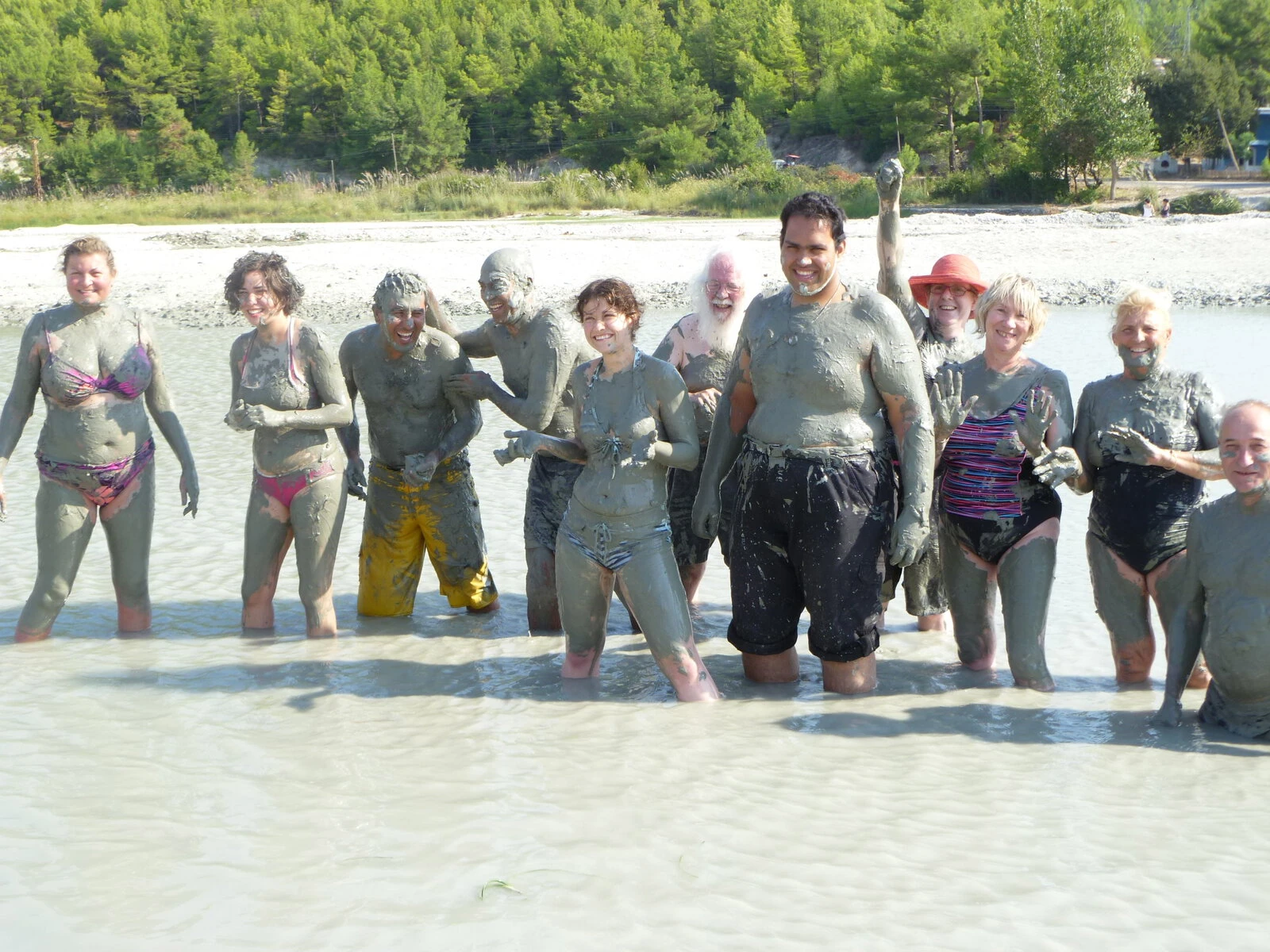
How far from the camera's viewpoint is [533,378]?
5477mm

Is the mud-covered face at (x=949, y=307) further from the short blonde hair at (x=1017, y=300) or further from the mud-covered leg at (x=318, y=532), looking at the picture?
the mud-covered leg at (x=318, y=532)

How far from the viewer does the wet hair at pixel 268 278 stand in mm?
5395

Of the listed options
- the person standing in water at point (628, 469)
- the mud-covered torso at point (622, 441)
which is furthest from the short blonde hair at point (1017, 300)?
the mud-covered torso at point (622, 441)

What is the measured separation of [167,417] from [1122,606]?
3.97 m

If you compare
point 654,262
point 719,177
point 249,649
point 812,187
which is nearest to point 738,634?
point 249,649

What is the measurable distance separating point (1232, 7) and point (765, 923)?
5468cm

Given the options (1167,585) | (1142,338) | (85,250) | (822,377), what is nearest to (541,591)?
(822,377)

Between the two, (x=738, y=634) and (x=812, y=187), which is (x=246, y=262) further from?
(x=812, y=187)

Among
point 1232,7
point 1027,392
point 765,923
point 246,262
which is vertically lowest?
point 765,923

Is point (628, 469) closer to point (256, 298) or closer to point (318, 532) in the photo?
point (318, 532)

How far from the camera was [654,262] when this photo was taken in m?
19.7

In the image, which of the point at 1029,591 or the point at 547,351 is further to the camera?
the point at 547,351

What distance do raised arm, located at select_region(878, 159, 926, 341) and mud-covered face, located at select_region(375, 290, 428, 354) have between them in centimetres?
191

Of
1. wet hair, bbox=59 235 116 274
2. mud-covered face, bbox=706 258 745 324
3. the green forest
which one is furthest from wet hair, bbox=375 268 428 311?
the green forest
